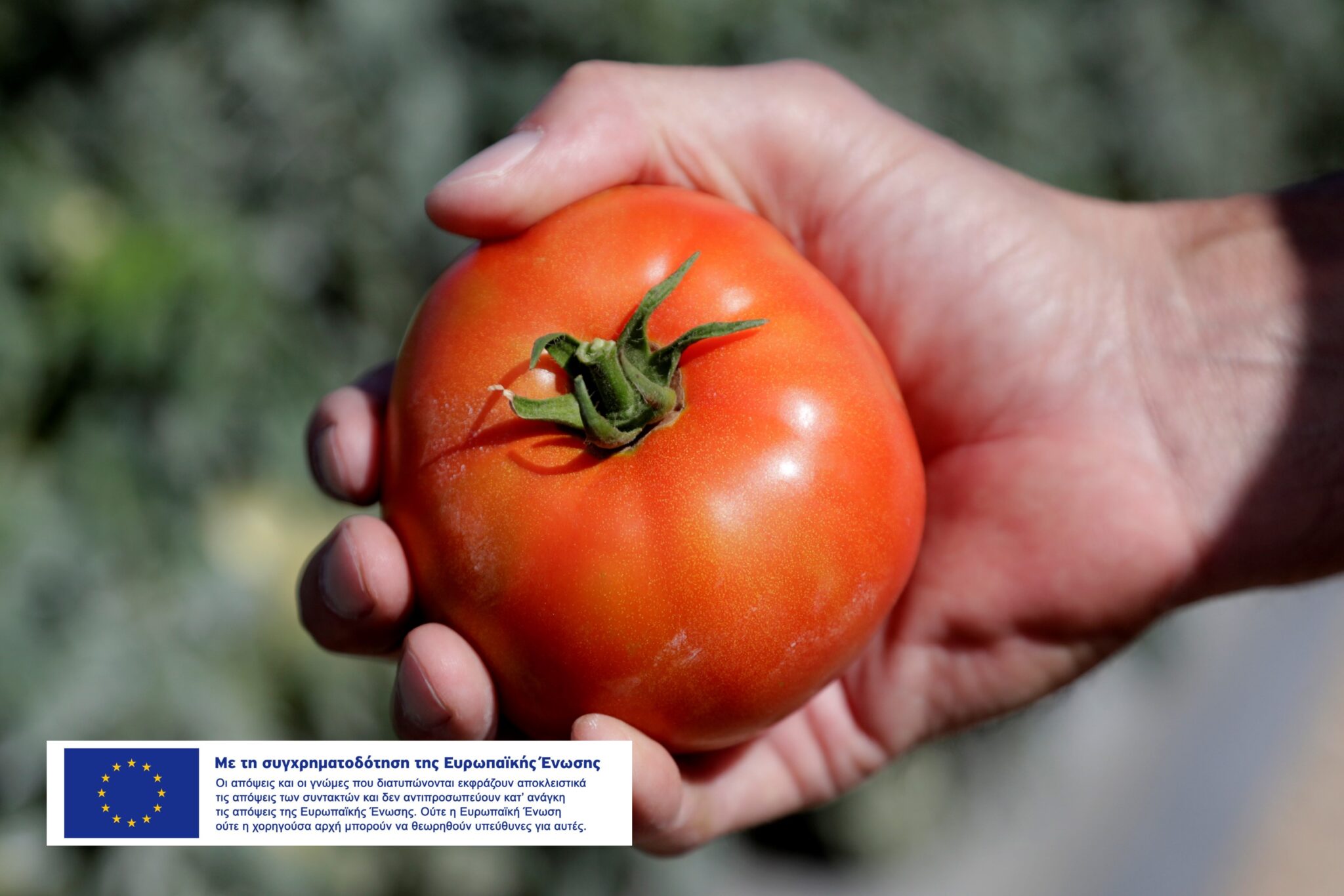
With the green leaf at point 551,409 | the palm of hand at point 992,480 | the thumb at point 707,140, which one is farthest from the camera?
the palm of hand at point 992,480

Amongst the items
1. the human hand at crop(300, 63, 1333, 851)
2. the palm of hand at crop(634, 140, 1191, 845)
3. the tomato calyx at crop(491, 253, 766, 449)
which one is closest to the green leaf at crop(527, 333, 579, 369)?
the tomato calyx at crop(491, 253, 766, 449)

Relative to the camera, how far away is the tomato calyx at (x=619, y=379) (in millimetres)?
1138

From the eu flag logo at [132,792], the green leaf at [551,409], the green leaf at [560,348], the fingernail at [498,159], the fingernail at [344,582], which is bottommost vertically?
the eu flag logo at [132,792]

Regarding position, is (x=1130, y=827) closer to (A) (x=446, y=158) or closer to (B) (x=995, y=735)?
(B) (x=995, y=735)

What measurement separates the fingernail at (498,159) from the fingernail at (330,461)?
37cm

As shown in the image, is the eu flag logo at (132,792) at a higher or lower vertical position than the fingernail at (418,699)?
lower

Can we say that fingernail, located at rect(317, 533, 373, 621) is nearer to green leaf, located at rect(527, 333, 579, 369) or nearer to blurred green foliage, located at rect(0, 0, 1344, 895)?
green leaf, located at rect(527, 333, 579, 369)

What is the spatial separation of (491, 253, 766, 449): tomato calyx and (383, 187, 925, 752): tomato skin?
0.03 metres

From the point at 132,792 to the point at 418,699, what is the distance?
17.7 inches

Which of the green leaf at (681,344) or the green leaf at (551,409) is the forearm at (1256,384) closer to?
the green leaf at (681,344)

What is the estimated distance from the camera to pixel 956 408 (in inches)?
67.6

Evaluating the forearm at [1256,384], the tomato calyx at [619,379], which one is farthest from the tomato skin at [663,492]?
the forearm at [1256,384]

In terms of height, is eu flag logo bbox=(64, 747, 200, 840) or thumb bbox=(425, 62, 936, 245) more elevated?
thumb bbox=(425, 62, 936, 245)

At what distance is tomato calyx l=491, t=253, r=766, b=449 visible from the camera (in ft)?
3.73
